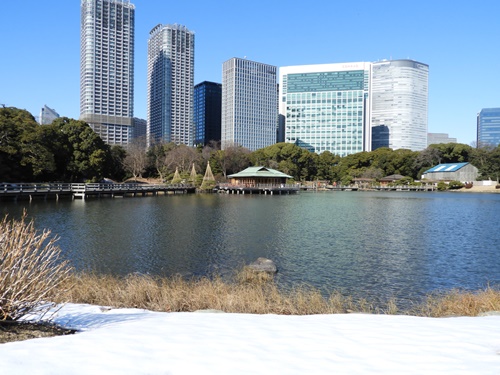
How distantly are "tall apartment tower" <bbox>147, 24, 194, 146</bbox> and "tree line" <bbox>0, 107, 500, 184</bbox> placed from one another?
91033 millimetres

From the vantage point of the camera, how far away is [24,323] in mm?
4848

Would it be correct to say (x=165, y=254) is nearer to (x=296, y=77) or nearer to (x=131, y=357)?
(x=131, y=357)

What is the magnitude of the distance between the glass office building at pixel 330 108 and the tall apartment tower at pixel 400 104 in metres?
30.1

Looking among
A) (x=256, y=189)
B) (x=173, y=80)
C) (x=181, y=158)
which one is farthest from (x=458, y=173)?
(x=173, y=80)

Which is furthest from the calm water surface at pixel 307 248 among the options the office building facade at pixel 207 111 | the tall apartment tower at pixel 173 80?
the office building facade at pixel 207 111

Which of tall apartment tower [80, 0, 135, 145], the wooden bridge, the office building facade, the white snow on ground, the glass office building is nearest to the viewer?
the white snow on ground

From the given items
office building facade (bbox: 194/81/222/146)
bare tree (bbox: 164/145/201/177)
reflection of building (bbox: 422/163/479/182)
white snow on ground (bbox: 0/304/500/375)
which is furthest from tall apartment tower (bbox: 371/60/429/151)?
white snow on ground (bbox: 0/304/500/375)

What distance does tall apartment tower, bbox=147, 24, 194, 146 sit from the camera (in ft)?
576

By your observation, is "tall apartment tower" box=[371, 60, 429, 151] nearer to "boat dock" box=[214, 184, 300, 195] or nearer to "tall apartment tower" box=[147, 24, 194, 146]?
"tall apartment tower" box=[147, 24, 194, 146]

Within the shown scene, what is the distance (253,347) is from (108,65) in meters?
159

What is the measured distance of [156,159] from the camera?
259 ft

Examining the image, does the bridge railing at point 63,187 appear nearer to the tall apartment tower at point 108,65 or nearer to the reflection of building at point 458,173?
the reflection of building at point 458,173

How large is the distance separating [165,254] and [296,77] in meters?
154

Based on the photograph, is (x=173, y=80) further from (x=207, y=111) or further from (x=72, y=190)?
(x=72, y=190)
